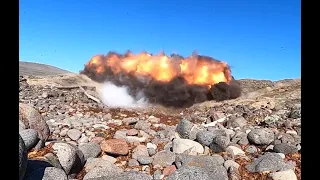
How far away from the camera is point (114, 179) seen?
7.55 m

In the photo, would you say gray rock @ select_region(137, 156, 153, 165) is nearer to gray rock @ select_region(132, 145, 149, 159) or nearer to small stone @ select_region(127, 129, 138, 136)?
gray rock @ select_region(132, 145, 149, 159)

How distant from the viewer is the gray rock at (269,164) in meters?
9.51

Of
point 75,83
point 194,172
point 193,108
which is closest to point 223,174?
point 194,172

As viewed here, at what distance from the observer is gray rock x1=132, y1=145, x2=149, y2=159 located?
38.9ft

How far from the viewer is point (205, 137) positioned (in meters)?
12.6

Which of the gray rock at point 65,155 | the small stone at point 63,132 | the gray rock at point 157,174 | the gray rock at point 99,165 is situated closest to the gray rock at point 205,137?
the gray rock at point 157,174

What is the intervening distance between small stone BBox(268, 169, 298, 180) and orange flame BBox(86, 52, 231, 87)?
27.3 m

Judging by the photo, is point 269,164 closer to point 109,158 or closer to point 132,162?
point 132,162

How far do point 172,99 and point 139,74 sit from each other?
509 centimetres

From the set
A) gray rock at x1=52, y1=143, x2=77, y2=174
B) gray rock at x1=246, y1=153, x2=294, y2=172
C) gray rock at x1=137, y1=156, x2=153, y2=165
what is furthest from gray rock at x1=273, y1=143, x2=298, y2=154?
gray rock at x1=52, y1=143, x2=77, y2=174

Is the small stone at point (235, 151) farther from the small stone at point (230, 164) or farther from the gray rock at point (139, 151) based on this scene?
the gray rock at point (139, 151)
